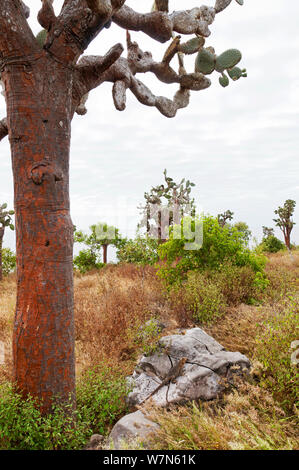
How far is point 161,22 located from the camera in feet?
15.4

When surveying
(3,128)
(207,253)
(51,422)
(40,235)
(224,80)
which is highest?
(224,80)

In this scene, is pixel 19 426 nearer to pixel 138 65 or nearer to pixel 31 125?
pixel 31 125

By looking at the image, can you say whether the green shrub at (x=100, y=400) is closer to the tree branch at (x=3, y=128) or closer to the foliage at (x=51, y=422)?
the foliage at (x=51, y=422)

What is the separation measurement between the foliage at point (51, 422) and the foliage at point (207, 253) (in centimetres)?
510

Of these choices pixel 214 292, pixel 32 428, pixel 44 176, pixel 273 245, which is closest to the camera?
pixel 32 428

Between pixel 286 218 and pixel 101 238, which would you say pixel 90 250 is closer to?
pixel 101 238

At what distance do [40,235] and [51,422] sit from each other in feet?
5.95

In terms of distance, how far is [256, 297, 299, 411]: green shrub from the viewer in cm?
362

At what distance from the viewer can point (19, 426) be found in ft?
9.65

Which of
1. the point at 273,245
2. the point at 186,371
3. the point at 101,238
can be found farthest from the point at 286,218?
the point at 186,371

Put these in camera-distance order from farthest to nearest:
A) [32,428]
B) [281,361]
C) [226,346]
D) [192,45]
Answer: [192,45] → [226,346] → [281,361] → [32,428]

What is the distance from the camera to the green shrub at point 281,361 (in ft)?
11.9

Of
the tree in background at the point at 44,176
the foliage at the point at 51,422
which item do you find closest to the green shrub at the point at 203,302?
the foliage at the point at 51,422
